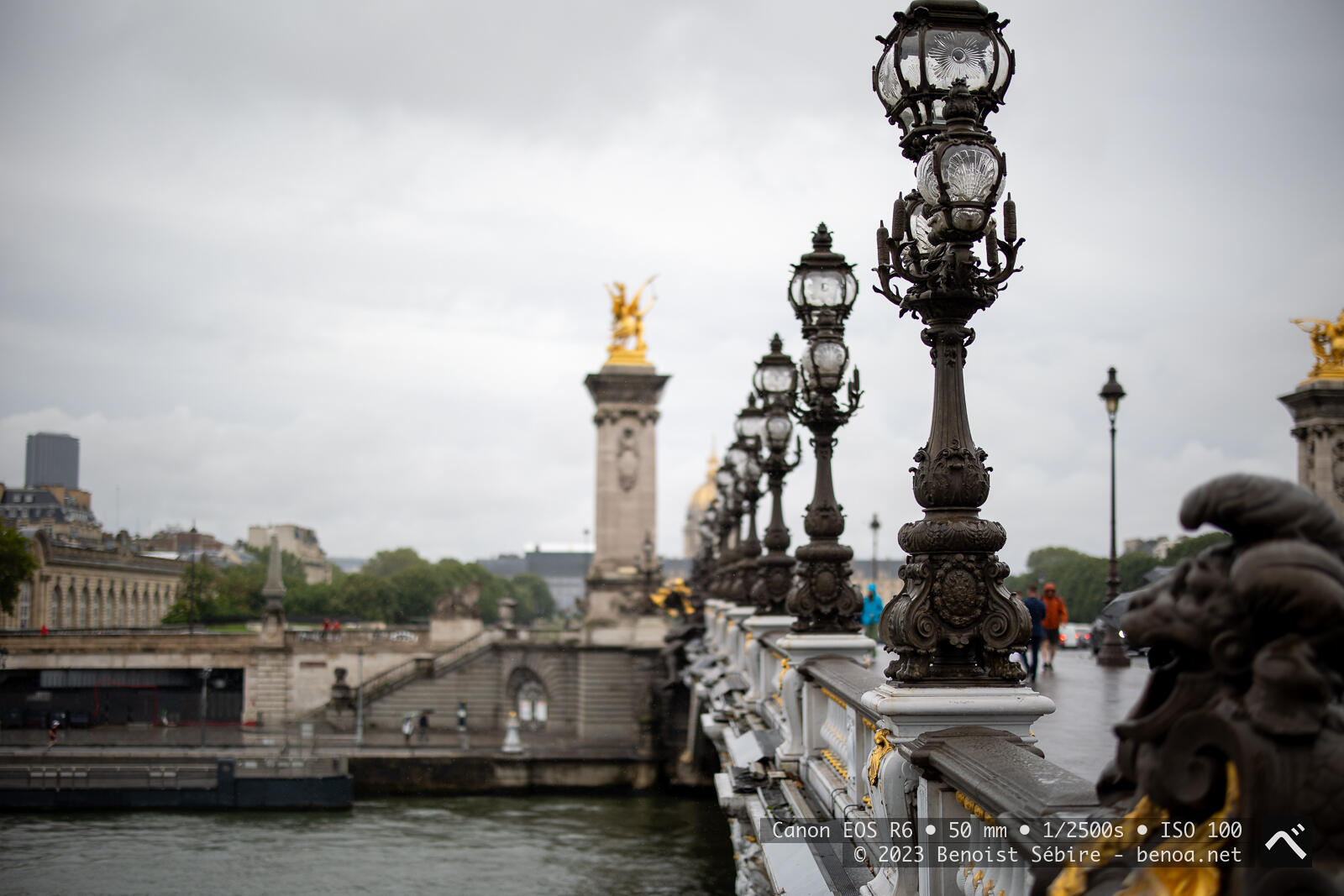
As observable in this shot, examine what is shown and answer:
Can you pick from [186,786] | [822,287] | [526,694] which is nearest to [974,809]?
[822,287]

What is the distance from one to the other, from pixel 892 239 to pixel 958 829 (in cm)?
343

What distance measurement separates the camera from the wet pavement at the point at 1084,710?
394 inches

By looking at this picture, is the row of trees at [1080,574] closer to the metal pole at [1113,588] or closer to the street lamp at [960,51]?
the metal pole at [1113,588]

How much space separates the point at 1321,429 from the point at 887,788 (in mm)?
21976

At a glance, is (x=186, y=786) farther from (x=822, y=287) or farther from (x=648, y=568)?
(x=822, y=287)

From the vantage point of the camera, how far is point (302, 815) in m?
44.6

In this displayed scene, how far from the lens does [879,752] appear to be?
6.98 m

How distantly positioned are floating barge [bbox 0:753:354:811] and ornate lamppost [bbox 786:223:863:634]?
3673 centimetres

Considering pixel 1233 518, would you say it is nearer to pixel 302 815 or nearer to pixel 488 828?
pixel 488 828

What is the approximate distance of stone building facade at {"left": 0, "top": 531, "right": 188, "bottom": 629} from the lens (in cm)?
9475

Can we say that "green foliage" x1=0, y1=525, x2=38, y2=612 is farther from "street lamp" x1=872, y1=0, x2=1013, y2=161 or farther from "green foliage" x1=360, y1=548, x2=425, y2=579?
"green foliage" x1=360, y1=548, x2=425, y2=579

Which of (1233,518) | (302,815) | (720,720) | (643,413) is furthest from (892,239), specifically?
(643,413)

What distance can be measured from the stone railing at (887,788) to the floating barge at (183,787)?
113 ft

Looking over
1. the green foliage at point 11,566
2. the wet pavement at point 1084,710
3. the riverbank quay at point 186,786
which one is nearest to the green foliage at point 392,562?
the green foliage at point 11,566
